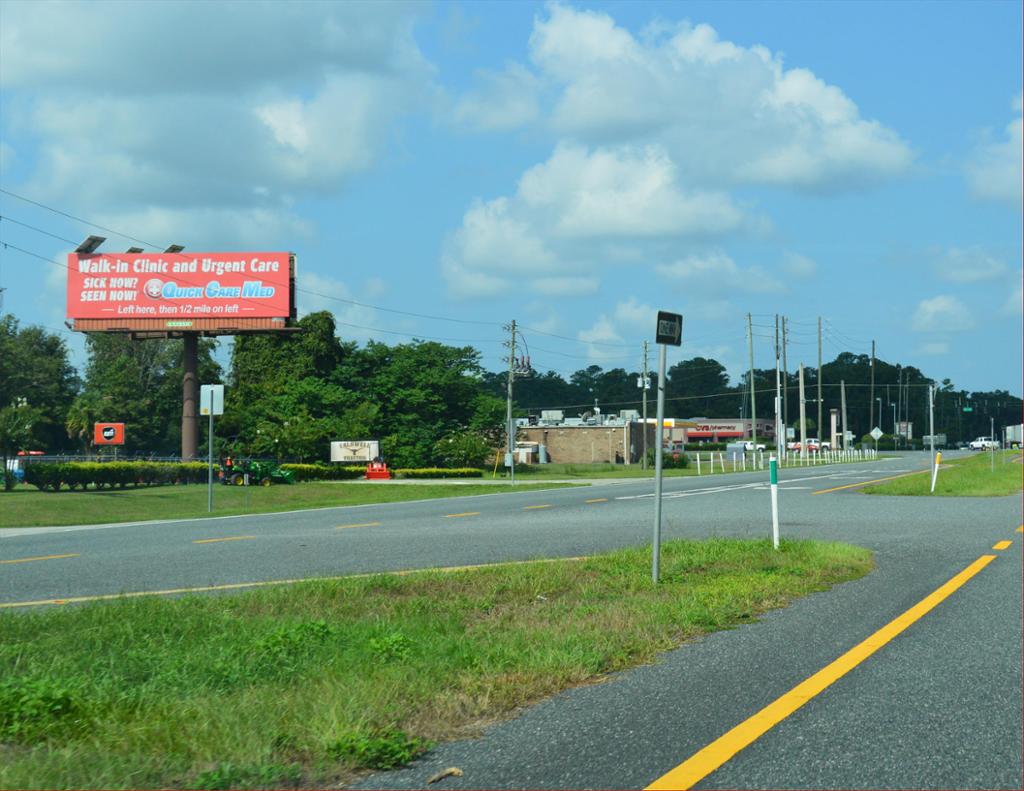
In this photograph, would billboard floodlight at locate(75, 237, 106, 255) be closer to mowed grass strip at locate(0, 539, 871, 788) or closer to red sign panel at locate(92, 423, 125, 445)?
red sign panel at locate(92, 423, 125, 445)

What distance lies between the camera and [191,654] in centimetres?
730

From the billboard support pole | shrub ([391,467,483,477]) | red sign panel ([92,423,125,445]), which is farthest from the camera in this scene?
shrub ([391,467,483,477])

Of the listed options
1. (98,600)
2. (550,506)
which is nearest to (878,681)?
(98,600)

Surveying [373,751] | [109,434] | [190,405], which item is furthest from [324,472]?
[373,751]

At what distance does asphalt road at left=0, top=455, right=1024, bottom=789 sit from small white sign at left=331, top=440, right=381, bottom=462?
39.1m

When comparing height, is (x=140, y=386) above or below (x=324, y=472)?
above

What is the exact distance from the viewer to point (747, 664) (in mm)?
7555

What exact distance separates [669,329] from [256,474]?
38.7 meters

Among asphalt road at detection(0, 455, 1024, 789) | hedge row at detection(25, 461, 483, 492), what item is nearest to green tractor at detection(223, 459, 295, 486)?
hedge row at detection(25, 461, 483, 492)

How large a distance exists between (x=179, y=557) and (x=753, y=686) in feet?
32.7

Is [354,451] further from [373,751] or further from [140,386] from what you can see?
[373,751]

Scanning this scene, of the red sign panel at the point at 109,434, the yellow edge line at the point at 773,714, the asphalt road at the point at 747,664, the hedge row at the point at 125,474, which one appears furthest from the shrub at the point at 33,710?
the red sign panel at the point at 109,434

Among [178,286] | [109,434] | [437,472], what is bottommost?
[437,472]

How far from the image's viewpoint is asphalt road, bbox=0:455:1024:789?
17.3 feet
